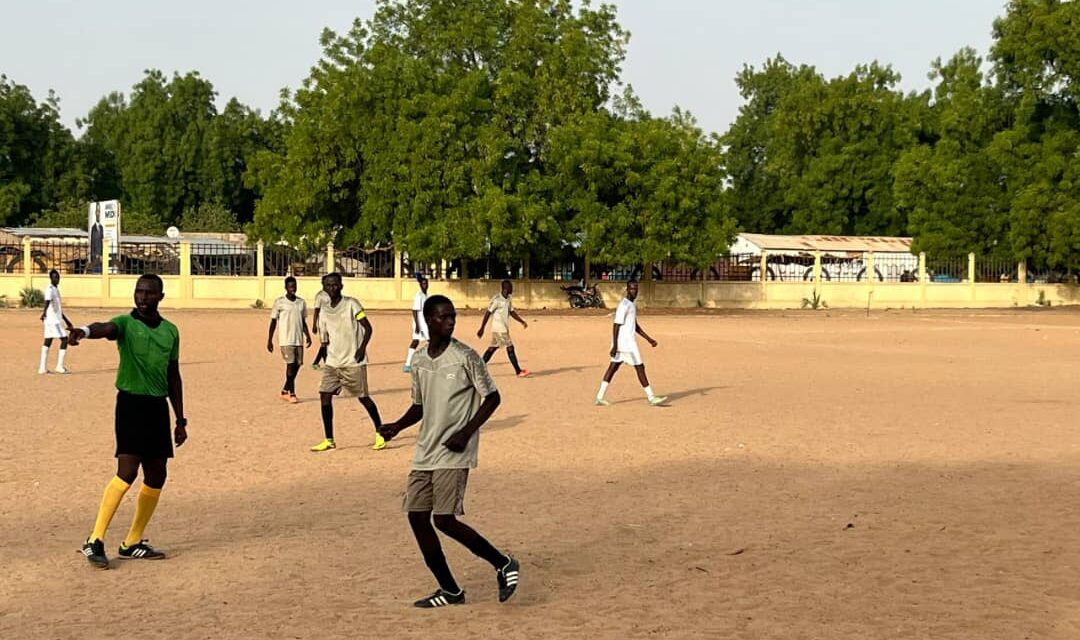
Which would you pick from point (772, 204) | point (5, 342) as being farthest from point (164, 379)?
point (772, 204)

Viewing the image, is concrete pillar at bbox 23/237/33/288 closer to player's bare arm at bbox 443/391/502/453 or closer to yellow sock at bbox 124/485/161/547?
yellow sock at bbox 124/485/161/547

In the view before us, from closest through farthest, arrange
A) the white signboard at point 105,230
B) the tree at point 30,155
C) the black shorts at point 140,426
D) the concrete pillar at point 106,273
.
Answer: the black shorts at point 140,426
the concrete pillar at point 106,273
the white signboard at point 105,230
the tree at point 30,155

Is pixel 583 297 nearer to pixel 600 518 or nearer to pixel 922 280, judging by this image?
pixel 922 280

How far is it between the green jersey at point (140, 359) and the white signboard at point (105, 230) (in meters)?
37.3

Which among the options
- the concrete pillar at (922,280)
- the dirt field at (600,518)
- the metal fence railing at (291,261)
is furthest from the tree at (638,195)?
the dirt field at (600,518)

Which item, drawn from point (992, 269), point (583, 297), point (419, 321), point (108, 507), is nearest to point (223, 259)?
point (583, 297)

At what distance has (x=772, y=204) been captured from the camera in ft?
269

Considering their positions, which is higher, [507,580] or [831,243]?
[831,243]

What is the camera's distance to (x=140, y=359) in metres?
6.83

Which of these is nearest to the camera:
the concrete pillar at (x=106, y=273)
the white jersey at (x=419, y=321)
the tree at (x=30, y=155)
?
the white jersey at (x=419, y=321)

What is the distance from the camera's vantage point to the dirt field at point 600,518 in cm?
590

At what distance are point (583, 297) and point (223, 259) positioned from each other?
13.2 meters

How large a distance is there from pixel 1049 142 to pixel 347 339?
47338 mm

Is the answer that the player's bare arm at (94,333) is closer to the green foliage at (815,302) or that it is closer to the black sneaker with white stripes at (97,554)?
the black sneaker with white stripes at (97,554)
